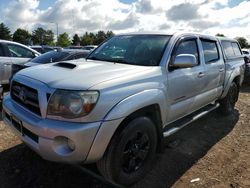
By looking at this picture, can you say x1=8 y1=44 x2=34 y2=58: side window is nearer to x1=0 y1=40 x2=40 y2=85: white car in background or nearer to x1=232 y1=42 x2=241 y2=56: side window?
x1=0 y1=40 x2=40 y2=85: white car in background

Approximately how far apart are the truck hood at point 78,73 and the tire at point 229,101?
335cm

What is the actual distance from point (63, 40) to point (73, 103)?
72.8m

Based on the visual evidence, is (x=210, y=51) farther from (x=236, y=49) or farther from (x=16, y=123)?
(x=16, y=123)

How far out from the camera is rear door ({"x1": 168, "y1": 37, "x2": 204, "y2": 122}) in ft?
12.9

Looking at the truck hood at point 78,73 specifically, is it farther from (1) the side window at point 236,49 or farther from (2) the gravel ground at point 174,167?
(1) the side window at point 236,49

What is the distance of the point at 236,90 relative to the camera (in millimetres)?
6801

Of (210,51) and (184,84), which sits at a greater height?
(210,51)

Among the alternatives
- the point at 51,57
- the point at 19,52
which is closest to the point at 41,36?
the point at 19,52

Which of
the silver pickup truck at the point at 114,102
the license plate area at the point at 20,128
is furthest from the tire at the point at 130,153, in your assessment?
the license plate area at the point at 20,128

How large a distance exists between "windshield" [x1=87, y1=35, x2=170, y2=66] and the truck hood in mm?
280

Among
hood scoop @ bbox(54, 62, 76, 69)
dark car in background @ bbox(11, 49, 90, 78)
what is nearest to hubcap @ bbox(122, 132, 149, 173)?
hood scoop @ bbox(54, 62, 76, 69)

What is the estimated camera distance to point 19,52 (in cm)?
925

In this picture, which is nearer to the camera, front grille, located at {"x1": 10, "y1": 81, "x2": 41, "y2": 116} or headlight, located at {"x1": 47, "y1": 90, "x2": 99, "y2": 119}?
headlight, located at {"x1": 47, "y1": 90, "x2": 99, "y2": 119}

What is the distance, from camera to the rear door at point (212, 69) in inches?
195
